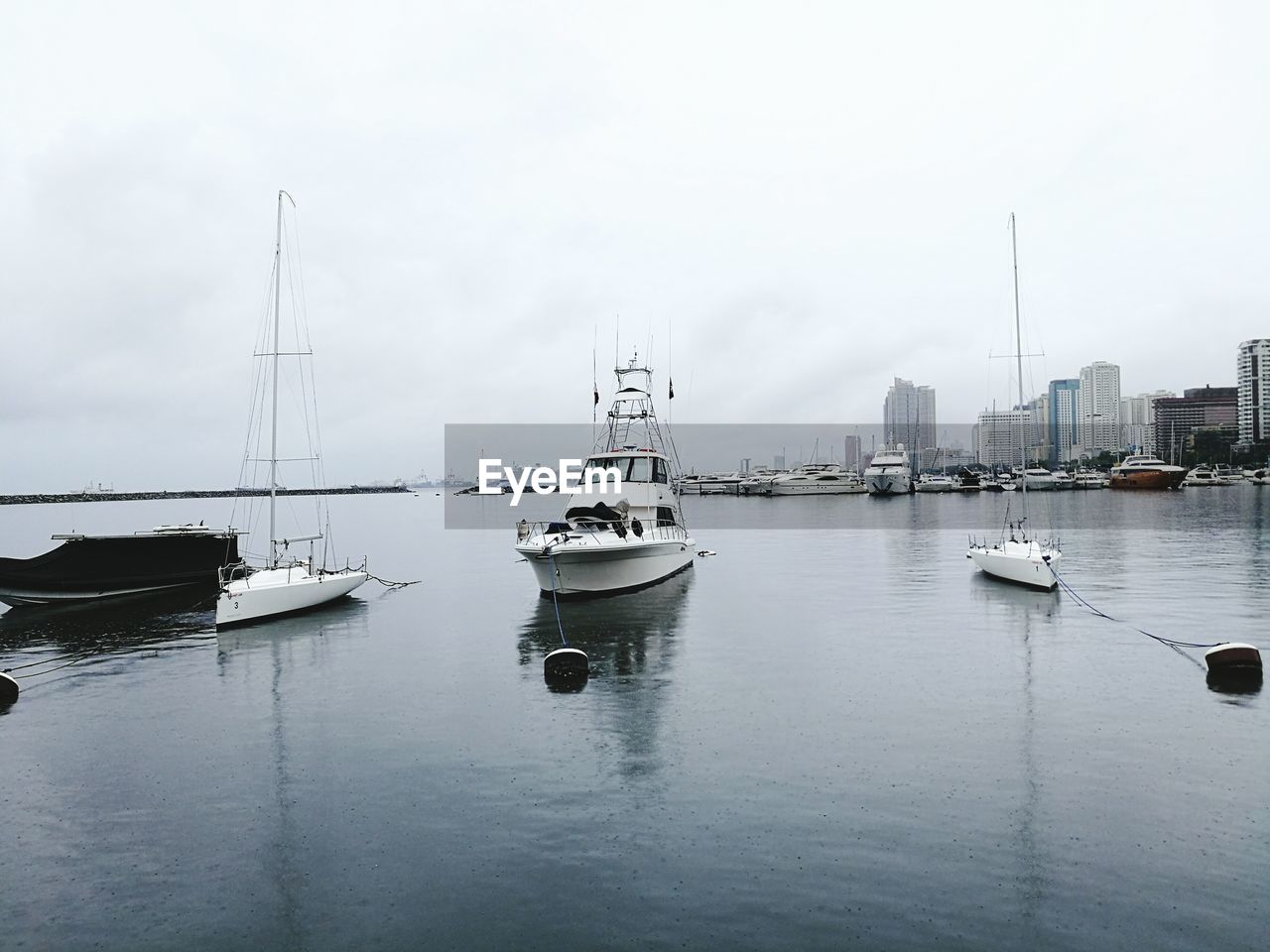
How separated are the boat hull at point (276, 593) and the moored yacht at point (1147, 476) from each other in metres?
160

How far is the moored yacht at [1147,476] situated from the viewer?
483 ft

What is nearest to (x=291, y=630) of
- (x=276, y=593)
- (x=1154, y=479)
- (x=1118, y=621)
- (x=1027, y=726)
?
(x=276, y=593)

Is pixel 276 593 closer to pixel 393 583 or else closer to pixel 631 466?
pixel 393 583

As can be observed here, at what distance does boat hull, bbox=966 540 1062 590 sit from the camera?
104ft

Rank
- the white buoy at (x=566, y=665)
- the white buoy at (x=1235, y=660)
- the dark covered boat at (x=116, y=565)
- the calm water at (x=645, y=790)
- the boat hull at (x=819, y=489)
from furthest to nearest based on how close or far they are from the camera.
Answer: the boat hull at (x=819, y=489), the dark covered boat at (x=116, y=565), the white buoy at (x=566, y=665), the white buoy at (x=1235, y=660), the calm water at (x=645, y=790)

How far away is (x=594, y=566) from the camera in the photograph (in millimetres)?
30156

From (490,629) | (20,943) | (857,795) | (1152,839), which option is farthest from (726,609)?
(20,943)

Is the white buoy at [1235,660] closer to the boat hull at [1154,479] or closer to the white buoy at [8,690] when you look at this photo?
the white buoy at [8,690]

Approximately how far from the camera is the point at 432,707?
→ 1645 centimetres

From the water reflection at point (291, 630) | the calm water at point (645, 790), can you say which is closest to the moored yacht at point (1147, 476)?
the calm water at point (645, 790)

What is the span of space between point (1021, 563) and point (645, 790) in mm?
26658

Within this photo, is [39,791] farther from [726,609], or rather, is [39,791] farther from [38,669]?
[726,609]

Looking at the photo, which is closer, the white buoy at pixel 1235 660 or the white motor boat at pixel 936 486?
the white buoy at pixel 1235 660

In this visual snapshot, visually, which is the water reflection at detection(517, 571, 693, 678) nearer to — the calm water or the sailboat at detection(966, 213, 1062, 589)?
the calm water
